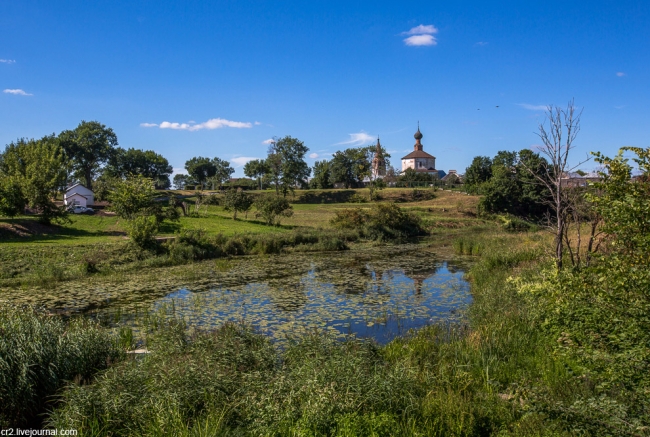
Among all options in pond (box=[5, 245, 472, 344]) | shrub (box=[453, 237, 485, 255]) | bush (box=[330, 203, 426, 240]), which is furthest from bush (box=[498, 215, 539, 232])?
pond (box=[5, 245, 472, 344])

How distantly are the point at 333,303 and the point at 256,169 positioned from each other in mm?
78782

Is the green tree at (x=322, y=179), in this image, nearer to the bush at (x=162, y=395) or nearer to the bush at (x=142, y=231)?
the bush at (x=142, y=231)

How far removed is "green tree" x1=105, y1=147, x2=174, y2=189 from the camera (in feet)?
251

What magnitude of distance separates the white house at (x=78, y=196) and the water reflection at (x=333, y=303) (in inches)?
1298

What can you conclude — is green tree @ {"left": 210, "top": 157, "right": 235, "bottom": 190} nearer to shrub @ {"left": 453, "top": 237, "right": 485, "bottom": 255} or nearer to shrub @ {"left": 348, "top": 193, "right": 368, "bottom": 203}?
shrub @ {"left": 348, "top": 193, "right": 368, "bottom": 203}

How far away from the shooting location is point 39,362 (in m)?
7.38

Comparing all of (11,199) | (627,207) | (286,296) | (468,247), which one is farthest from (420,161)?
(627,207)

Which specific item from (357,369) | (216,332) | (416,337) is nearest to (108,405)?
(357,369)

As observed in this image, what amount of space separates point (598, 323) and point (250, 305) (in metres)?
11.4

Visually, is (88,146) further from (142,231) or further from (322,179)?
(142,231)

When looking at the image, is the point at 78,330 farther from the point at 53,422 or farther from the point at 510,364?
the point at 510,364

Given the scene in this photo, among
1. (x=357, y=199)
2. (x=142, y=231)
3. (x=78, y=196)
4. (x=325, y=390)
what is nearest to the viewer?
(x=325, y=390)

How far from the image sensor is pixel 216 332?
35.7 ft

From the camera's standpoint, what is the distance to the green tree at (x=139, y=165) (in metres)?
76.4
